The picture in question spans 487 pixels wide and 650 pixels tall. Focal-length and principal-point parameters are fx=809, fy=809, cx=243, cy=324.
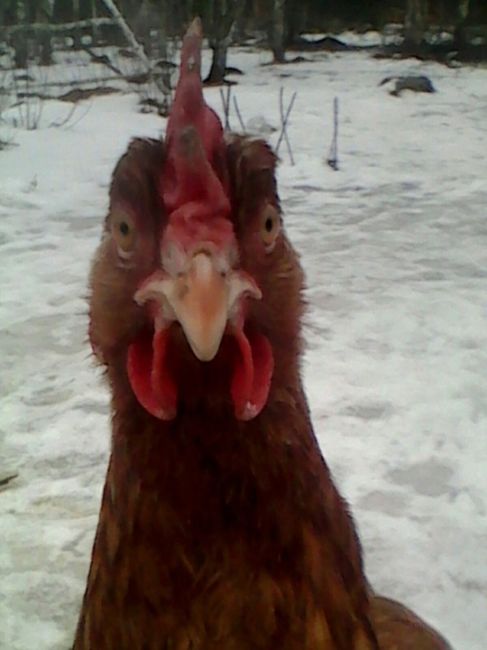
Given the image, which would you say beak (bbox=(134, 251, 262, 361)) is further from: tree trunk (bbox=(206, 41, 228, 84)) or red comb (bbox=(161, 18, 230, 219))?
tree trunk (bbox=(206, 41, 228, 84))

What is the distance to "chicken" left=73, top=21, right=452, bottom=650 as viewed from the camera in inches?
37.4

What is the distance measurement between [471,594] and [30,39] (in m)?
7.48

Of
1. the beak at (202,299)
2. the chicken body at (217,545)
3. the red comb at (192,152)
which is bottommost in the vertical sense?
the chicken body at (217,545)

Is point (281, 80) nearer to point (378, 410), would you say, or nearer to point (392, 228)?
point (392, 228)

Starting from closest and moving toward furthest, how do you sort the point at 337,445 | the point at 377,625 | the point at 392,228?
1. the point at 377,625
2. the point at 337,445
3. the point at 392,228

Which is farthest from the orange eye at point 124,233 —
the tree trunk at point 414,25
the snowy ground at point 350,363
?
the tree trunk at point 414,25

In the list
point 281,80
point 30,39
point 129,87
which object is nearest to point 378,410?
point 129,87

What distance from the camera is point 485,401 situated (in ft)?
8.61

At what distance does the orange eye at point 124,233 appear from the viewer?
99 centimetres

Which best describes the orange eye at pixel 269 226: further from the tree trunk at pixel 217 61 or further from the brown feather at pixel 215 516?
the tree trunk at pixel 217 61

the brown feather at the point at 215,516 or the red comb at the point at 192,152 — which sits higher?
the red comb at the point at 192,152

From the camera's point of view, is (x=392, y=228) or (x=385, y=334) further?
(x=392, y=228)

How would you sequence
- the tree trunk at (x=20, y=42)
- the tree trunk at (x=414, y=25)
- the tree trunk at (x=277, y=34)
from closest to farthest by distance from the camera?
the tree trunk at (x=20, y=42), the tree trunk at (x=277, y=34), the tree trunk at (x=414, y=25)

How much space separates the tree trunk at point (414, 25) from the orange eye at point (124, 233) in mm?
11140
